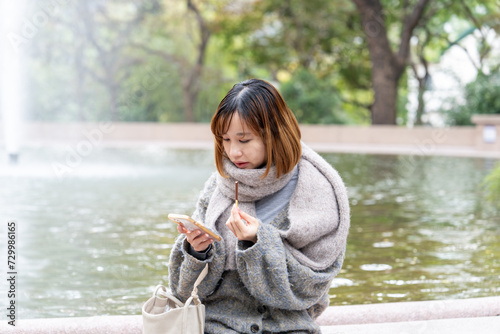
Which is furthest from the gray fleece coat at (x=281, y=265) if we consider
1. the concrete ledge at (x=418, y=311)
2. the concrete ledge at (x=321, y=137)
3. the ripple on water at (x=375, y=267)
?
the concrete ledge at (x=321, y=137)

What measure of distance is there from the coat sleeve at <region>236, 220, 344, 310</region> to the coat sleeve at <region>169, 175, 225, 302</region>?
0.10 m

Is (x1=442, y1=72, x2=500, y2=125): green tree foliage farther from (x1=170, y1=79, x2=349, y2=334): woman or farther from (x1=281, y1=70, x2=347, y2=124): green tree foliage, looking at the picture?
(x1=170, y1=79, x2=349, y2=334): woman

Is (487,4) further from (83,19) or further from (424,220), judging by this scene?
(424,220)

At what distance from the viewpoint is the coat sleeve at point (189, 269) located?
240cm

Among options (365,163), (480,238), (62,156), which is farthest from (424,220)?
(62,156)

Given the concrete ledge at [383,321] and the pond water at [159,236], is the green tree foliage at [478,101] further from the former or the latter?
the concrete ledge at [383,321]

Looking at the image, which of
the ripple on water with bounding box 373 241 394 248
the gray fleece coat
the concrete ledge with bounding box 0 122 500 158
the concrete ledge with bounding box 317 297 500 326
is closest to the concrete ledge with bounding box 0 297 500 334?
the concrete ledge with bounding box 317 297 500 326

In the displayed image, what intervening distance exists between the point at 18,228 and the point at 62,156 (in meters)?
11.6

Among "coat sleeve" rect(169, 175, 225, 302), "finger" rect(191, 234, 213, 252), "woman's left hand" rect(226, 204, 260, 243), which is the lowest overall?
"coat sleeve" rect(169, 175, 225, 302)

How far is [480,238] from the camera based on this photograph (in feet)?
A: 24.1

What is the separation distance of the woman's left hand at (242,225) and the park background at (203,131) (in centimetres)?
273

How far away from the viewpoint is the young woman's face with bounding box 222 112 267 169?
2.42 meters

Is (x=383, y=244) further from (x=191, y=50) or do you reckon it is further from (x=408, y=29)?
(x=191, y=50)

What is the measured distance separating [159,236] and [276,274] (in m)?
5.19
